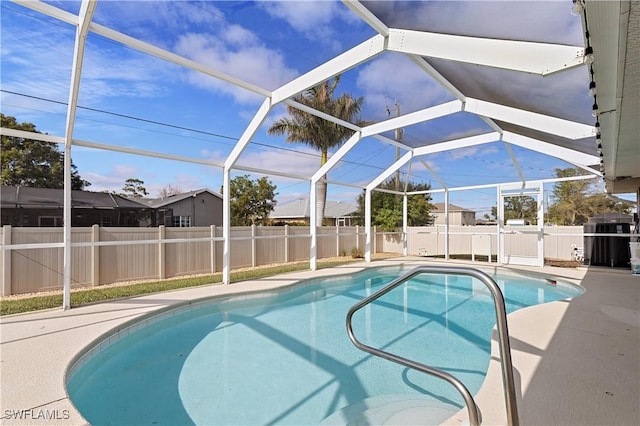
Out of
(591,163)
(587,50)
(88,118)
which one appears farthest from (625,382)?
(88,118)

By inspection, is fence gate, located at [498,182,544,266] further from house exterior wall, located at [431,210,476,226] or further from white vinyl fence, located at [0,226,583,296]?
house exterior wall, located at [431,210,476,226]

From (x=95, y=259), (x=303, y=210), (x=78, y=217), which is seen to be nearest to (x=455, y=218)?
(x=303, y=210)

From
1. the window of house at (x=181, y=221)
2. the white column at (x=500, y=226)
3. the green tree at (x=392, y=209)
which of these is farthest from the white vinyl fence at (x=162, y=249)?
the window of house at (x=181, y=221)

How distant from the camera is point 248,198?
17.4 meters

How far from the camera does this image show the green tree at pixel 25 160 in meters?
11.4

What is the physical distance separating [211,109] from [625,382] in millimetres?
9351

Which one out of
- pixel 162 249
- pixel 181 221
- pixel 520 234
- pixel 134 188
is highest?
pixel 134 188

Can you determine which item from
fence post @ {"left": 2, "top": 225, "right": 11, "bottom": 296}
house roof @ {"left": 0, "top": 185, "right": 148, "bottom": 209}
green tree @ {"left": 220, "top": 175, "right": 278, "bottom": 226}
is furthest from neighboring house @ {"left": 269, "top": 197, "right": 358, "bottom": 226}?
fence post @ {"left": 2, "top": 225, "right": 11, "bottom": 296}

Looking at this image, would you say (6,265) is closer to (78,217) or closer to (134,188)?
(78,217)

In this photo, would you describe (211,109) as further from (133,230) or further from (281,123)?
(281,123)

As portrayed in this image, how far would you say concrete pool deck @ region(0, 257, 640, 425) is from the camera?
7.64 ft

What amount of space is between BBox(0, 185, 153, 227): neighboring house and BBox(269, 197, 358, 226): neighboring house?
1262 centimetres

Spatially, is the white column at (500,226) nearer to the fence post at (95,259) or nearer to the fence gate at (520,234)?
the fence gate at (520,234)

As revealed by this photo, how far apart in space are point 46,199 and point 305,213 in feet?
56.4
